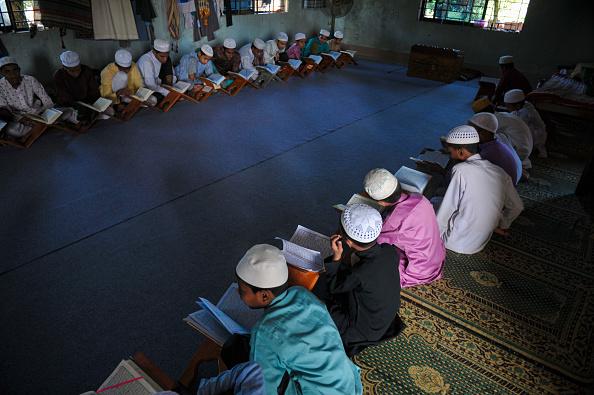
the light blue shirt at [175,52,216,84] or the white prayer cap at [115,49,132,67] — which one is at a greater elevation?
the white prayer cap at [115,49,132,67]

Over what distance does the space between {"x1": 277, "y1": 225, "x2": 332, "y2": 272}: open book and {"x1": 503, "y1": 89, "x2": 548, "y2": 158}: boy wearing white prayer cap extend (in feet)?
12.1

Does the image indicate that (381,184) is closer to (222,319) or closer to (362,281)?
(362,281)

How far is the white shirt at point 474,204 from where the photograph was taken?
9.39ft

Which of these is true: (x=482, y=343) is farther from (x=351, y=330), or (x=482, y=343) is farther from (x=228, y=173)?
(x=228, y=173)

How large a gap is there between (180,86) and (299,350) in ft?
17.5

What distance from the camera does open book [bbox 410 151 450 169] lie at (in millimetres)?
3520

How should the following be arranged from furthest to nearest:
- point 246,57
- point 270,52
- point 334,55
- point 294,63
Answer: point 334,55, point 270,52, point 294,63, point 246,57

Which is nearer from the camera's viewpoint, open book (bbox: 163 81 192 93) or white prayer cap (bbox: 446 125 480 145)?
white prayer cap (bbox: 446 125 480 145)

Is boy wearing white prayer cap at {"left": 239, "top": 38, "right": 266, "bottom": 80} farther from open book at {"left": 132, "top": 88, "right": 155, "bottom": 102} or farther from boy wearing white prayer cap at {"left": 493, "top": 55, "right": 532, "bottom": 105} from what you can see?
boy wearing white prayer cap at {"left": 493, "top": 55, "right": 532, "bottom": 105}

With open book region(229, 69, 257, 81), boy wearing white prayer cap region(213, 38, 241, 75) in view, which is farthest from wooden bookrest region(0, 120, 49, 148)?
boy wearing white prayer cap region(213, 38, 241, 75)

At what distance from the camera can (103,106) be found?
5.04 m

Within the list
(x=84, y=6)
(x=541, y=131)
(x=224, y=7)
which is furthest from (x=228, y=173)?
(x=224, y=7)

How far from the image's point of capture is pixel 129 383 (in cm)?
139

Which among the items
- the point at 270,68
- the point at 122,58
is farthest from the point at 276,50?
the point at 122,58
